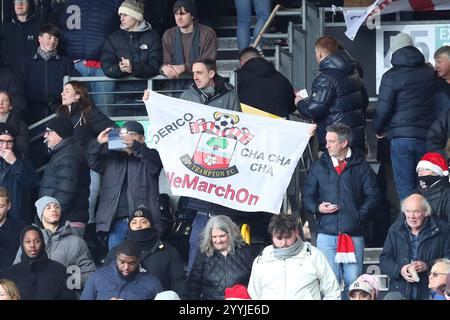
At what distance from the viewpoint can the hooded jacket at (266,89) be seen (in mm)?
22234

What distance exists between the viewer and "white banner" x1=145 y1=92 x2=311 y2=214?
70.1 feet

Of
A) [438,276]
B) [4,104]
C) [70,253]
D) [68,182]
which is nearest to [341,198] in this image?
[438,276]

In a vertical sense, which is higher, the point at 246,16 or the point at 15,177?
the point at 246,16

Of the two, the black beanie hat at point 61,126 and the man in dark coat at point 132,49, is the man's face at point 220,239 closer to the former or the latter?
the black beanie hat at point 61,126

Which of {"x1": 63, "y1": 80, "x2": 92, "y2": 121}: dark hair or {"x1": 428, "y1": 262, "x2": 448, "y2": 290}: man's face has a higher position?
{"x1": 63, "y1": 80, "x2": 92, "y2": 121}: dark hair

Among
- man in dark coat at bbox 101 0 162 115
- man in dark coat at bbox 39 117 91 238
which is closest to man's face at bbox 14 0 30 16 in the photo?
man in dark coat at bbox 101 0 162 115

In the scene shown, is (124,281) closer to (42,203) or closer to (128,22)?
(42,203)

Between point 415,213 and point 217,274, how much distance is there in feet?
6.34

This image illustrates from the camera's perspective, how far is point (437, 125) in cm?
2188

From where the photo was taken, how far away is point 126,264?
787 inches

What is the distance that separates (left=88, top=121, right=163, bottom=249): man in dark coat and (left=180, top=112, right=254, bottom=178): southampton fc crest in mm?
464

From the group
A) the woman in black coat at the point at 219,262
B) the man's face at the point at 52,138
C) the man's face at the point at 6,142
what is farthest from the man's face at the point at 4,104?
the woman in black coat at the point at 219,262

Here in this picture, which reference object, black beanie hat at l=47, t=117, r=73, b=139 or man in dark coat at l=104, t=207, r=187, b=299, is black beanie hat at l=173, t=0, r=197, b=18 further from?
man in dark coat at l=104, t=207, r=187, b=299

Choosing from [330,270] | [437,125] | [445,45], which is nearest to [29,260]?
[330,270]
